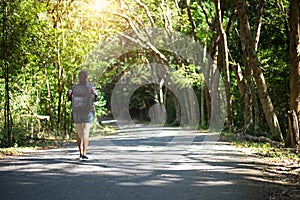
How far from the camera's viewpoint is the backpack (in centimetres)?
959

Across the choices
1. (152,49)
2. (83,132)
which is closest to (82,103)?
(83,132)

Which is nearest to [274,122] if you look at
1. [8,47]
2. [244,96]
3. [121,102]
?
[244,96]

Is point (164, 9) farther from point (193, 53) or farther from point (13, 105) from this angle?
point (13, 105)

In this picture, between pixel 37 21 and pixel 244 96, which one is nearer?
pixel 37 21

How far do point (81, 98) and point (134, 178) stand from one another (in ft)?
9.37

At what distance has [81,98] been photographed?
31.5ft

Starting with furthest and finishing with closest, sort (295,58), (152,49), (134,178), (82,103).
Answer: (152,49), (295,58), (82,103), (134,178)

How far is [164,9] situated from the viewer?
27.9 metres

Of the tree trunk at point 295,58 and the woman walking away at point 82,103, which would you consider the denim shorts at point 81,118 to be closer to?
the woman walking away at point 82,103

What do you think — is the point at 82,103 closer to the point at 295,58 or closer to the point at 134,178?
the point at 134,178

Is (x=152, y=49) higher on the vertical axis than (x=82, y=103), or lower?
higher

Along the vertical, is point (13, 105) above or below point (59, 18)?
below

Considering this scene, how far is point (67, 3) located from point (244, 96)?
10.2 metres

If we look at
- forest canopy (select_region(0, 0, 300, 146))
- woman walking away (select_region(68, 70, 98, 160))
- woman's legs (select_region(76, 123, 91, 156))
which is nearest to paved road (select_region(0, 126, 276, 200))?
woman's legs (select_region(76, 123, 91, 156))
